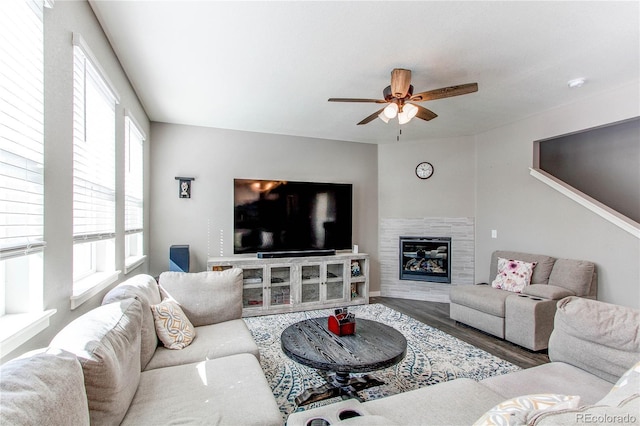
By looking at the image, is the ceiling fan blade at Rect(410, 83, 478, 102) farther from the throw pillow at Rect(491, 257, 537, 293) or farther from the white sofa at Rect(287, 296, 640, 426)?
the throw pillow at Rect(491, 257, 537, 293)

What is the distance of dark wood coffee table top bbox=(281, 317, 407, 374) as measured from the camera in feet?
6.05

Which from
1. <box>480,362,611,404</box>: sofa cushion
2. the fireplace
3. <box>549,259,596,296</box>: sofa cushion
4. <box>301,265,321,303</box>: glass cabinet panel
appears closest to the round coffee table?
<box>480,362,611,404</box>: sofa cushion

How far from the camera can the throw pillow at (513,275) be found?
359cm

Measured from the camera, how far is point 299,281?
433 cm

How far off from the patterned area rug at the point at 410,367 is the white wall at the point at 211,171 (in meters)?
1.56

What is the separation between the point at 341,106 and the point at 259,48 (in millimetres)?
1394

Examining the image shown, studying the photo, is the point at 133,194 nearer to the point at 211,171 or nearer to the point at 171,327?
the point at 211,171

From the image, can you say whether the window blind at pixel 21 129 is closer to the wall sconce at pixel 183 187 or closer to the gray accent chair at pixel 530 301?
the wall sconce at pixel 183 187

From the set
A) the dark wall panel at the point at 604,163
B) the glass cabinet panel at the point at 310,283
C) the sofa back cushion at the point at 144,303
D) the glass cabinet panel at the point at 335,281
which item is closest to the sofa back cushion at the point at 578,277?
the dark wall panel at the point at 604,163

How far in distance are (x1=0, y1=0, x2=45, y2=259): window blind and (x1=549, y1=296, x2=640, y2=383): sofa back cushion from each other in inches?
106

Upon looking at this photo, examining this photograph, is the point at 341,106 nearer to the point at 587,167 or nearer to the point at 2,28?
the point at 2,28

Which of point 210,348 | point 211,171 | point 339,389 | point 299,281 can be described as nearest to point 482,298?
point 339,389

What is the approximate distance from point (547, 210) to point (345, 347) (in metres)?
3.26

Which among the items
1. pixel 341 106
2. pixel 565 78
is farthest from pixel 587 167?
pixel 341 106
